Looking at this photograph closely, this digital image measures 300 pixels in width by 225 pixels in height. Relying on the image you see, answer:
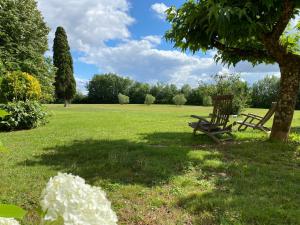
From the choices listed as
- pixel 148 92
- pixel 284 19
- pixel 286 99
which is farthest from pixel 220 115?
pixel 148 92

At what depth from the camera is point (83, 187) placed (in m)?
1.20

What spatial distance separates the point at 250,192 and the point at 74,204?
457 cm

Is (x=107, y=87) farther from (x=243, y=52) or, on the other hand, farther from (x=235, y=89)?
(x=243, y=52)

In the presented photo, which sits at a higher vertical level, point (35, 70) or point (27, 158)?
point (35, 70)

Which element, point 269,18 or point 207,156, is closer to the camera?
point 207,156

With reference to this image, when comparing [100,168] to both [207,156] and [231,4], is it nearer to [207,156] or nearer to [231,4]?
[207,156]

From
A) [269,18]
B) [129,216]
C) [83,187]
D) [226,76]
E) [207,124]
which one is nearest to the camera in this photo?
[83,187]

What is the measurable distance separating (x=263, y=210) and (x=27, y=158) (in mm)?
5086

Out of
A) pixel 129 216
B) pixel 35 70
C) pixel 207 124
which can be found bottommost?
Result: pixel 129 216

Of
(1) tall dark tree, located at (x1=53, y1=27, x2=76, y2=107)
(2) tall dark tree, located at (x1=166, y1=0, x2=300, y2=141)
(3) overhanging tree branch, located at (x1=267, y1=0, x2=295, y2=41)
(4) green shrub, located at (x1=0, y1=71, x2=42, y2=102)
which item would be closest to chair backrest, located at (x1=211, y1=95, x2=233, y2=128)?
(2) tall dark tree, located at (x1=166, y1=0, x2=300, y2=141)

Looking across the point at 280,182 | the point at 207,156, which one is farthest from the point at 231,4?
the point at 280,182

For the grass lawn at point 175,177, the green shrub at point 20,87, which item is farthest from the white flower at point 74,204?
the green shrub at point 20,87

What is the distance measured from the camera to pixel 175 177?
19.5 feet

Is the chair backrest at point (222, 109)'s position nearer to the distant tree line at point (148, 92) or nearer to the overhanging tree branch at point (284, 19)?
the overhanging tree branch at point (284, 19)
